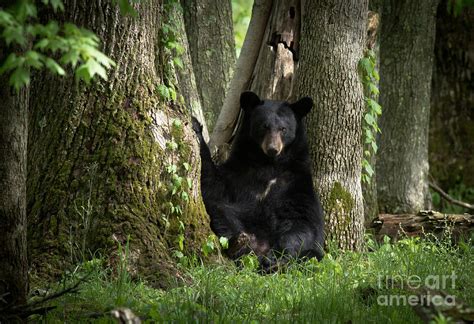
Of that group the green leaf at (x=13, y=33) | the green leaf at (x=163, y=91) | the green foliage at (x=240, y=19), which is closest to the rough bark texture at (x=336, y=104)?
the green leaf at (x=163, y=91)

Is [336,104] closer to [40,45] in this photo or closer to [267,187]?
[267,187]

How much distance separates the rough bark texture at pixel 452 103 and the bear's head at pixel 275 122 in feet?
14.4

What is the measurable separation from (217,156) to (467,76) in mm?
4653

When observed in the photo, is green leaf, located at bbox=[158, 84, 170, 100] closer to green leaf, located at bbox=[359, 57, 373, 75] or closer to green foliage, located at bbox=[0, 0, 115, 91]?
green leaf, located at bbox=[359, 57, 373, 75]

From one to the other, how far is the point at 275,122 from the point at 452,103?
15.3 ft

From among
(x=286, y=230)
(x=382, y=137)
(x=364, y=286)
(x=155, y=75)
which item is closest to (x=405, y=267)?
(x=364, y=286)

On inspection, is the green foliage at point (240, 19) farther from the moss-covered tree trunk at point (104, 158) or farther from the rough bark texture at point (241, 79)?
the moss-covered tree trunk at point (104, 158)

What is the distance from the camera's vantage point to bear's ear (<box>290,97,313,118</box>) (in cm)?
738

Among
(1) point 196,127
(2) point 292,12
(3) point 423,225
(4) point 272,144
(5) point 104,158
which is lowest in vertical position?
(3) point 423,225

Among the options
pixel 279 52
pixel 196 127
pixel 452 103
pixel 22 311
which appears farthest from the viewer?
pixel 452 103

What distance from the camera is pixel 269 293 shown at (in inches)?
209

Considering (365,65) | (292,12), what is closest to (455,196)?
(365,65)

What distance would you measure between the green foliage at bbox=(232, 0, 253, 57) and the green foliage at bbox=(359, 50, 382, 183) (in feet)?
17.9

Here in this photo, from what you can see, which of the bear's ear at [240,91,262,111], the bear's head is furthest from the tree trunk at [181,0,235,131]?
the bear's head
